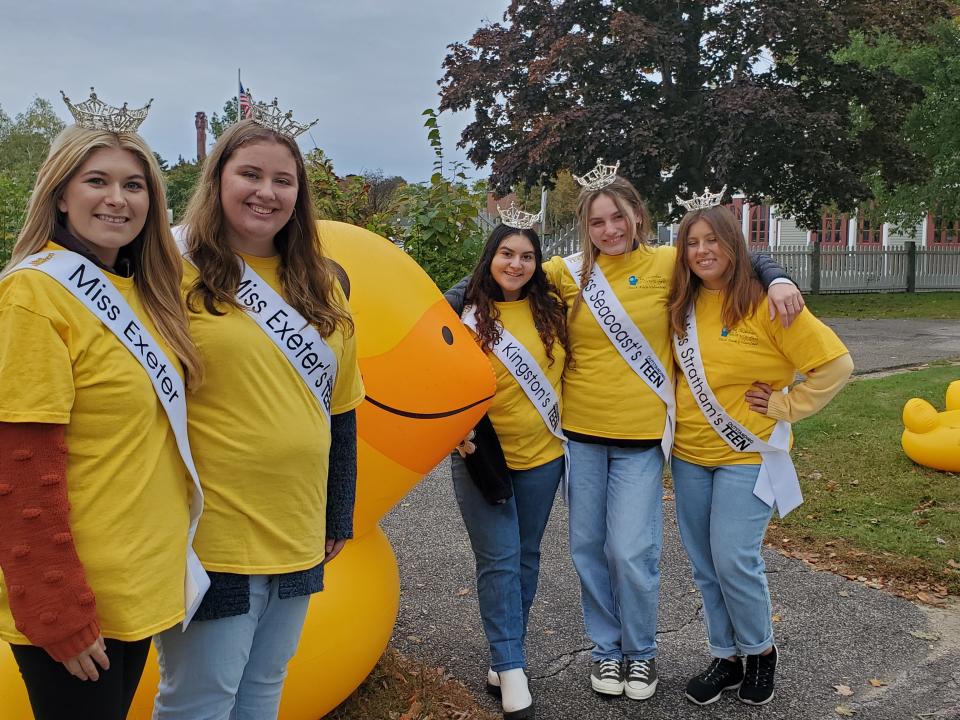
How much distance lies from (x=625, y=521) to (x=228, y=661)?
1.81 meters

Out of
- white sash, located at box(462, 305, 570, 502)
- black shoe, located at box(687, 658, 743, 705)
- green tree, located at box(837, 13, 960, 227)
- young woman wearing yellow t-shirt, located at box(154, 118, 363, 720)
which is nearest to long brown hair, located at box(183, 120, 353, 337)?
young woman wearing yellow t-shirt, located at box(154, 118, 363, 720)

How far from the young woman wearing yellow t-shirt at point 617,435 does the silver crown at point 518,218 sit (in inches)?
8.5

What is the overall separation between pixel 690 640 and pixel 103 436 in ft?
10.1

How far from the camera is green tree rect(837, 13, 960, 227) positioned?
64.8 ft

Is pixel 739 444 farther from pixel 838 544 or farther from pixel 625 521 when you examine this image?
pixel 838 544

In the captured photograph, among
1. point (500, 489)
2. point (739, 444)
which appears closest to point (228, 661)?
point (500, 489)

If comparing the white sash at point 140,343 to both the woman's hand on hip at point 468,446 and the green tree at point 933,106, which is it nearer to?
the woman's hand on hip at point 468,446

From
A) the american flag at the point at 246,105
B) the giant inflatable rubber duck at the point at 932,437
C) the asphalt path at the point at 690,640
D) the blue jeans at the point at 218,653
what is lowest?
the asphalt path at the point at 690,640

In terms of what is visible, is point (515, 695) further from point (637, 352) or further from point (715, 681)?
point (637, 352)

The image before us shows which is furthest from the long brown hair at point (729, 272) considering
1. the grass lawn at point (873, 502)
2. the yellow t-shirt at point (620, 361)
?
the grass lawn at point (873, 502)

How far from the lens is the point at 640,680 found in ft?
11.4

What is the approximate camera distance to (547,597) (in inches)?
177

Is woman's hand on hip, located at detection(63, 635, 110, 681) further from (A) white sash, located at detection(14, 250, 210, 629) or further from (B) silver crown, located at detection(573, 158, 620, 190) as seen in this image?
(B) silver crown, located at detection(573, 158, 620, 190)

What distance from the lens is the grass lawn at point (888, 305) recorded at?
1794 cm
